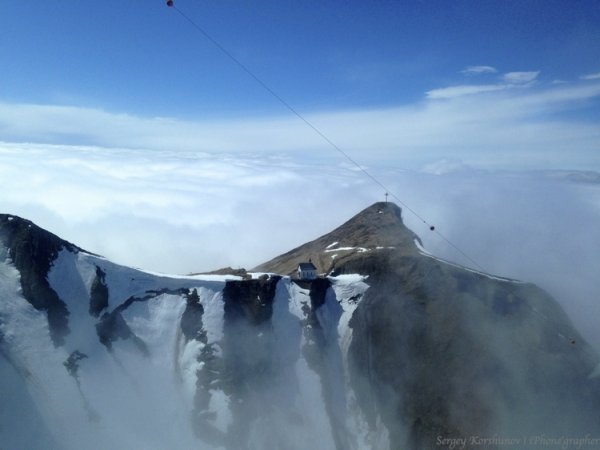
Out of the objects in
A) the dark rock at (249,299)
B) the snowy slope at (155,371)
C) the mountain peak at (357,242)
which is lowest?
the snowy slope at (155,371)

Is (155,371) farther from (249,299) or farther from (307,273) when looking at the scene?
(307,273)

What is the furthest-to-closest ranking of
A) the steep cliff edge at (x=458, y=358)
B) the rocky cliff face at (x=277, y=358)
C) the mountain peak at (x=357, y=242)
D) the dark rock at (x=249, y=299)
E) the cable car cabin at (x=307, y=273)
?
the mountain peak at (x=357, y=242), the cable car cabin at (x=307, y=273), the dark rock at (x=249, y=299), the steep cliff edge at (x=458, y=358), the rocky cliff face at (x=277, y=358)

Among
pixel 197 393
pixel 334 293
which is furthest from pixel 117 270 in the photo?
pixel 334 293

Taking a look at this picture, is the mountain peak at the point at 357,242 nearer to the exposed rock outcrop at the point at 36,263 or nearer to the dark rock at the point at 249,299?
the dark rock at the point at 249,299

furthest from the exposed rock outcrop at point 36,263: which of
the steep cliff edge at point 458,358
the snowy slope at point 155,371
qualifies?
the steep cliff edge at point 458,358

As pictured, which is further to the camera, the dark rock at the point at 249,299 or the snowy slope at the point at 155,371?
the dark rock at the point at 249,299

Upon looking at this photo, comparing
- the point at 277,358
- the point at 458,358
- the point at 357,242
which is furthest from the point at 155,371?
the point at 357,242

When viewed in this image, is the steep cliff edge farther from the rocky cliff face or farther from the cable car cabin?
the cable car cabin
